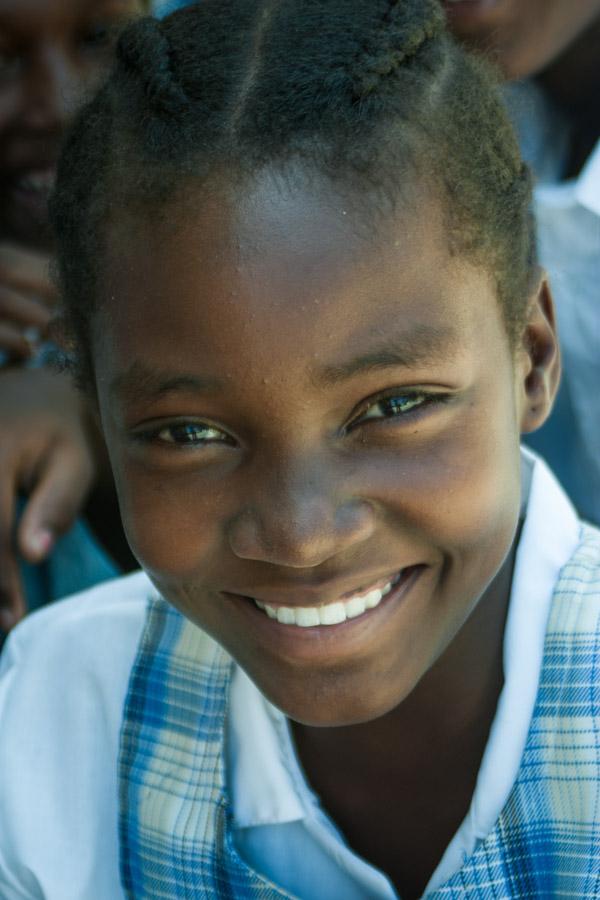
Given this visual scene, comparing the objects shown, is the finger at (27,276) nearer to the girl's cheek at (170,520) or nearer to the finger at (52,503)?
the finger at (52,503)

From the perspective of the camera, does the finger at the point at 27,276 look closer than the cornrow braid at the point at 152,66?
No

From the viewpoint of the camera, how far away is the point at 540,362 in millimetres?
1194

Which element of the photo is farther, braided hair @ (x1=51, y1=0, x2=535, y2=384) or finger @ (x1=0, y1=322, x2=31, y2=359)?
finger @ (x1=0, y1=322, x2=31, y2=359)

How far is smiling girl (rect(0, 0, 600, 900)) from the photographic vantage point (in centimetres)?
95

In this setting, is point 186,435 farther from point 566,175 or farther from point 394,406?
point 566,175

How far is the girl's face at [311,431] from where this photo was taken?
3.07 feet

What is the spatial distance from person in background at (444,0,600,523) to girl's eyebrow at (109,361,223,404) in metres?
0.95

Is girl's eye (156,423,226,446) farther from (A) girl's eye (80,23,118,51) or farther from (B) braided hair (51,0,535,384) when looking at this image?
(A) girl's eye (80,23,118,51)

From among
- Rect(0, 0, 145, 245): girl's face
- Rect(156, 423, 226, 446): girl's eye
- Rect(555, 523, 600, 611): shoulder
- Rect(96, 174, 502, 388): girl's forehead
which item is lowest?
Rect(555, 523, 600, 611): shoulder

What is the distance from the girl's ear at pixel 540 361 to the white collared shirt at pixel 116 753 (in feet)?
0.34

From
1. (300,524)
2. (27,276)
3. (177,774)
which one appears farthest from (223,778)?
(27,276)

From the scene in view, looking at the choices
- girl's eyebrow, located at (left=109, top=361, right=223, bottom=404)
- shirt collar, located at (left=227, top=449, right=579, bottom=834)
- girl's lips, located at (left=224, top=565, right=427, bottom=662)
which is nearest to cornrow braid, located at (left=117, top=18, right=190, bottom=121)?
girl's eyebrow, located at (left=109, top=361, right=223, bottom=404)

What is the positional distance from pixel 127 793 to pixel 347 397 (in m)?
0.58

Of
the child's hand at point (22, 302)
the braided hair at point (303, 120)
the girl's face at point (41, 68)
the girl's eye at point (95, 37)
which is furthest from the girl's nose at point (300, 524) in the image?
the girl's eye at point (95, 37)
